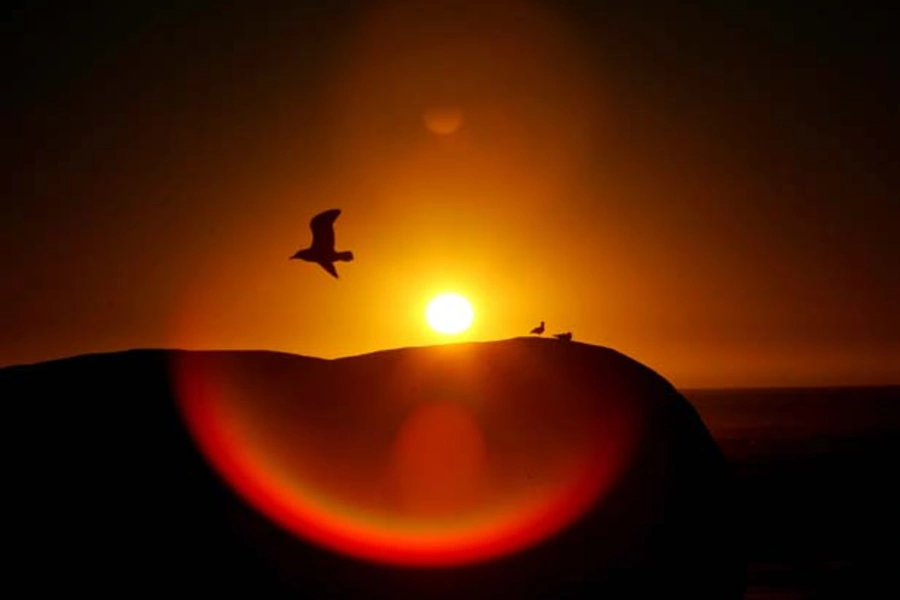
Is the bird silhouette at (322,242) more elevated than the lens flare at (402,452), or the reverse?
the bird silhouette at (322,242)

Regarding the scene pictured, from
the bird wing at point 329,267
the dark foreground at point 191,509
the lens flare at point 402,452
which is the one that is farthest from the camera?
the bird wing at point 329,267

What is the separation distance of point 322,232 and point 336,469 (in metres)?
9.04

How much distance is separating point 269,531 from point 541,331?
52.1ft

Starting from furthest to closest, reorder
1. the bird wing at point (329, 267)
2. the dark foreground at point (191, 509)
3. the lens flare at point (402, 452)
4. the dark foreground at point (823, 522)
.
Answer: the dark foreground at point (823, 522) → the bird wing at point (329, 267) → the lens flare at point (402, 452) → the dark foreground at point (191, 509)

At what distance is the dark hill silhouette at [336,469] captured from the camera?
657cm

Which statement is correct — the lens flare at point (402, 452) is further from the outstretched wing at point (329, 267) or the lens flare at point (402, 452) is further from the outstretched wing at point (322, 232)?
the outstretched wing at point (322, 232)

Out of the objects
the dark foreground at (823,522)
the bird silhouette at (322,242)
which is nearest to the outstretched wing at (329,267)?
the bird silhouette at (322,242)

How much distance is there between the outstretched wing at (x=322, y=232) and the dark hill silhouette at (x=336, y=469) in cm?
769

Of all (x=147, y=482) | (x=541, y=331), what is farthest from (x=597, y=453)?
(x=541, y=331)

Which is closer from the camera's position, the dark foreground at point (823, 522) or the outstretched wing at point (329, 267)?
the outstretched wing at point (329, 267)

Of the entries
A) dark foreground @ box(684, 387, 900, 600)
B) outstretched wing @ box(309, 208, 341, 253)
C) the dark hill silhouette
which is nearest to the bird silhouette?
outstretched wing @ box(309, 208, 341, 253)

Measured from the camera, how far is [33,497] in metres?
6.80

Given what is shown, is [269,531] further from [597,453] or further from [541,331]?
[541,331]

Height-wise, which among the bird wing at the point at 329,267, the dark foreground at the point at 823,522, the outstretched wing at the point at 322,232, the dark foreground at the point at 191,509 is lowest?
the dark foreground at the point at 823,522
